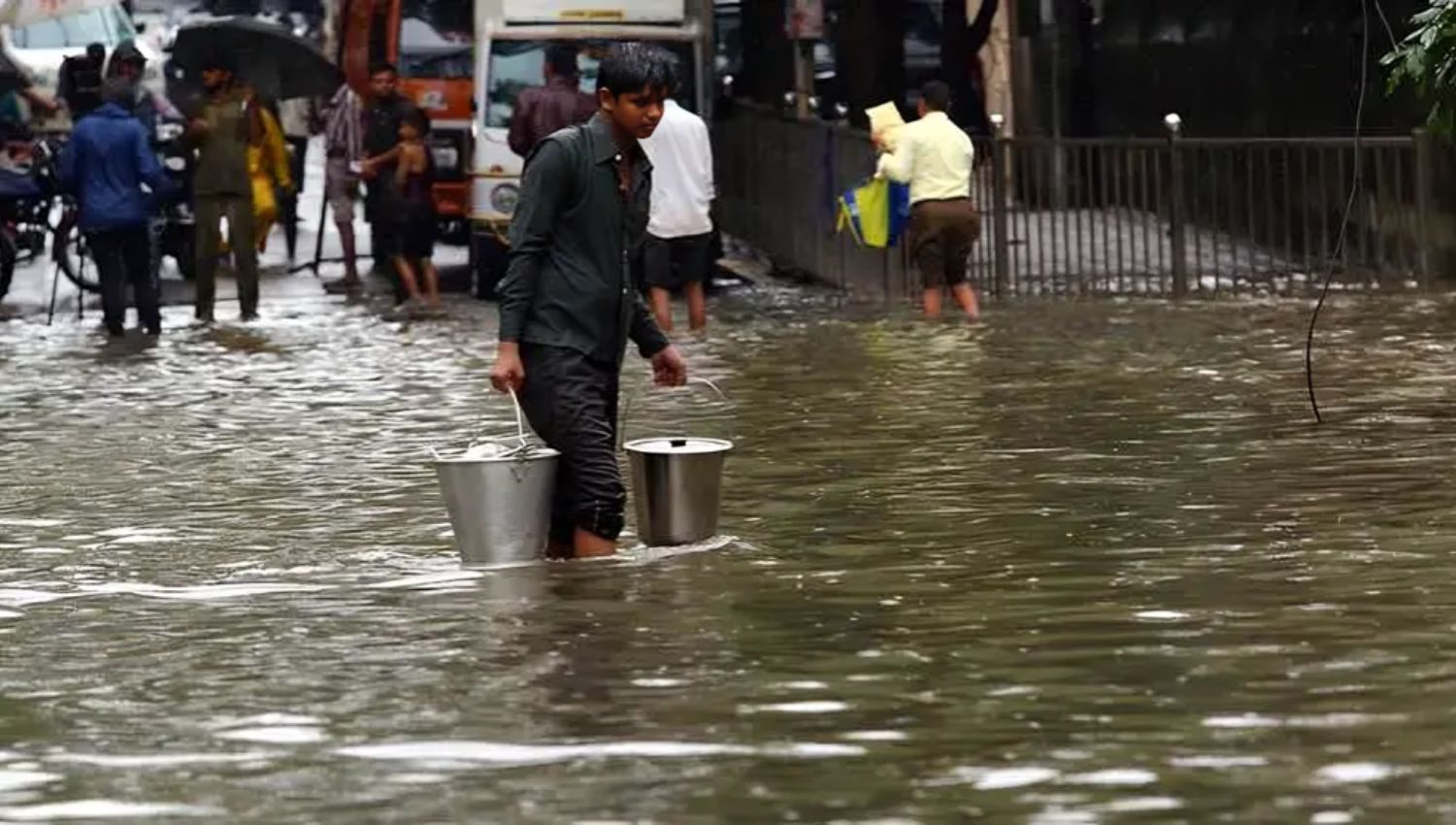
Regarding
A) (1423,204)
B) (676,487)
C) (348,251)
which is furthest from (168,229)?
(676,487)

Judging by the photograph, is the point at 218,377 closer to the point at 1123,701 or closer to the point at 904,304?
the point at 904,304

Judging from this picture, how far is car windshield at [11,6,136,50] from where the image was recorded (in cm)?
4169

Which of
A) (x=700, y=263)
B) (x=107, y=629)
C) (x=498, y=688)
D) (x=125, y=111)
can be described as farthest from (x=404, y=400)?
(x=498, y=688)

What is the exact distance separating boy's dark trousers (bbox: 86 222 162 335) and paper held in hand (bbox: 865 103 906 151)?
4.53 metres

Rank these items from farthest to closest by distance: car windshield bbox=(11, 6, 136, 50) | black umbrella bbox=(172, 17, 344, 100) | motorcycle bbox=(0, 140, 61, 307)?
1. car windshield bbox=(11, 6, 136, 50)
2. black umbrella bbox=(172, 17, 344, 100)
3. motorcycle bbox=(0, 140, 61, 307)

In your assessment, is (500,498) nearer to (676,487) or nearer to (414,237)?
(676,487)

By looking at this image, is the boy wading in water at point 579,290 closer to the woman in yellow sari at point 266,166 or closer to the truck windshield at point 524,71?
the truck windshield at point 524,71

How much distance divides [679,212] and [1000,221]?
11.6 ft

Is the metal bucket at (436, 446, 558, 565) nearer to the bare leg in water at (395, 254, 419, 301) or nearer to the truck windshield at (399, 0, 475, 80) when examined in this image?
the bare leg in water at (395, 254, 419, 301)

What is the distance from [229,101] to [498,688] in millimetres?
16078

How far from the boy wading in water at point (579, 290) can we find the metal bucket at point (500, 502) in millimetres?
117

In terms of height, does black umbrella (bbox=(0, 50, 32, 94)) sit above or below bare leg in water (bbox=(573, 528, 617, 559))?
above

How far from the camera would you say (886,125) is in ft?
72.9

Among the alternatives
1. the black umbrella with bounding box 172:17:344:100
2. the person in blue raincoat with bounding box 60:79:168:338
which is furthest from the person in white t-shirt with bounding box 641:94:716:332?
the black umbrella with bounding box 172:17:344:100
